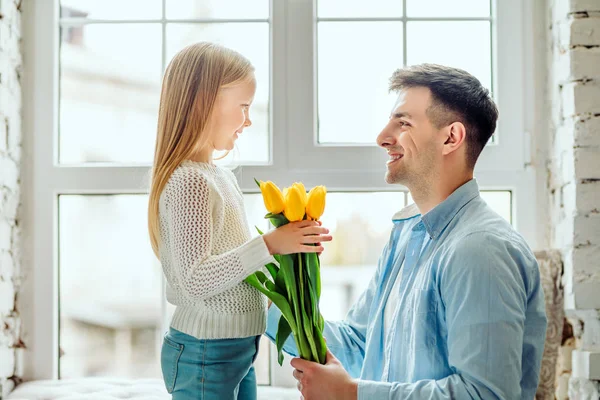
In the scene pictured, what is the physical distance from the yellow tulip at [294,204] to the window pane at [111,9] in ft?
4.22

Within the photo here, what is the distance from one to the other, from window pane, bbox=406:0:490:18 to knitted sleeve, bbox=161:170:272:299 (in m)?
1.20

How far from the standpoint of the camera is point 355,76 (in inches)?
95.6

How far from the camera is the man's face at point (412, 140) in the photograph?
62.9 inches

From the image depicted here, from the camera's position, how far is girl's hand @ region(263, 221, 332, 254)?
1.40 m

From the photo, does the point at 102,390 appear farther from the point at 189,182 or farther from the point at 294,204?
the point at 294,204

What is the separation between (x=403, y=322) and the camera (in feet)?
4.90

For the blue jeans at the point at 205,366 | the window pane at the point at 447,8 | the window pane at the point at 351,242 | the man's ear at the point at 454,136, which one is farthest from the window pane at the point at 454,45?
the blue jeans at the point at 205,366

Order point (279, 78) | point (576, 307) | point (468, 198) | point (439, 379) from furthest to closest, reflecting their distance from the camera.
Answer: point (279, 78) < point (576, 307) < point (468, 198) < point (439, 379)

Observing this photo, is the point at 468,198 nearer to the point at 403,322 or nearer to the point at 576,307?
Result: the point at 403,322

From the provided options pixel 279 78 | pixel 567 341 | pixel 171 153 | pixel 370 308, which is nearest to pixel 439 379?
pixel 370 308

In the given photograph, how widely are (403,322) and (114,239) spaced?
1272mm

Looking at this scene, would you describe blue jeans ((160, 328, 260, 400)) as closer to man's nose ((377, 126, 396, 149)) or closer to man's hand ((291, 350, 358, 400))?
man's hand ((291, 350, 358, 400))

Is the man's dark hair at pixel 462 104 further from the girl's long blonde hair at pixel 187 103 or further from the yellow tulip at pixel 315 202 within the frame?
the girl's long blonde hair at pixel 187 103

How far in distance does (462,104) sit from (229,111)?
22.0 inches
